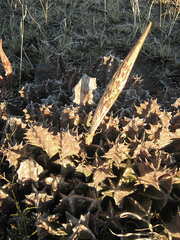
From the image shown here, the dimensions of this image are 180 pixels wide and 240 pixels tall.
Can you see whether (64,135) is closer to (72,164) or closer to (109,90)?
(72,164)

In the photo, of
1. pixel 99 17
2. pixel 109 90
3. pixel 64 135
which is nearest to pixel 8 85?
pixel 64 135

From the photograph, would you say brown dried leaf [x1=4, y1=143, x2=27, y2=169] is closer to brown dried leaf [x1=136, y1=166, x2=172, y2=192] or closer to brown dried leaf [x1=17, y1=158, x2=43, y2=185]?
brown dried leaf [x1=17, y1=158, x2=43, y2=185]

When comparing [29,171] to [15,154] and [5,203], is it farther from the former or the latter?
[5,203]

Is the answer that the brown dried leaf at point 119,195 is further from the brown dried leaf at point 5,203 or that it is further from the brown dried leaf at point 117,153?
the brown dried leaf at point 5,203

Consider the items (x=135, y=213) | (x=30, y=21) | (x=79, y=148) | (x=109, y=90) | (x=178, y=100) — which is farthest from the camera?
(x=30, y=21)

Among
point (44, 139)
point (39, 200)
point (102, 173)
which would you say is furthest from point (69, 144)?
point (39, 200)

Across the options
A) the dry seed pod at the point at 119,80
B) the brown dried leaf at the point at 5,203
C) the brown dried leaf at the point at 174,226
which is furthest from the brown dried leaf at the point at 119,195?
the brown dried leaf at the point at 5,203

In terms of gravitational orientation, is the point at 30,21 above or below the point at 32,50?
above

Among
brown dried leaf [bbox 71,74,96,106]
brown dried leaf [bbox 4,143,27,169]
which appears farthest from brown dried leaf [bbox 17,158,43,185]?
brown dried leaf [bbox 71,74,96,106]
